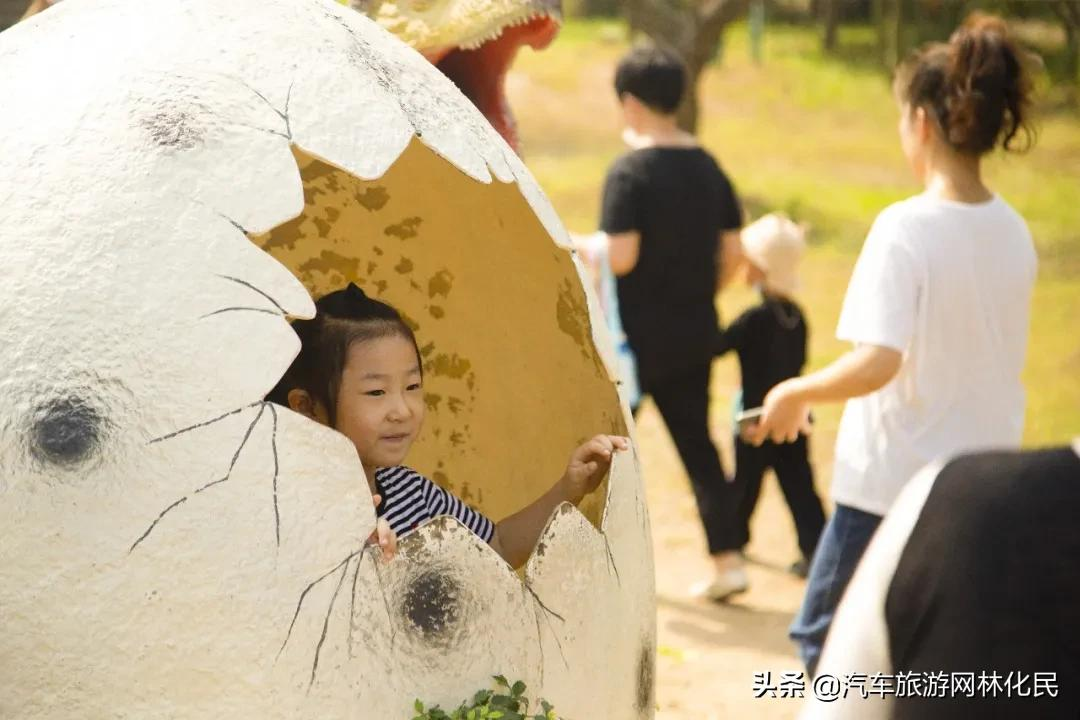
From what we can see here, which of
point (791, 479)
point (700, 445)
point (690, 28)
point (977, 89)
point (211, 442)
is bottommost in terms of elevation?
point (791, 479)

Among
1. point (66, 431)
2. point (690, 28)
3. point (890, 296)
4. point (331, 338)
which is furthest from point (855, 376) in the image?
point (690, 28)

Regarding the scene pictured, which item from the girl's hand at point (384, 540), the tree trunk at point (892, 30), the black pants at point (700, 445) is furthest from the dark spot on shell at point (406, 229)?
the tree trunk at point (892, 30)

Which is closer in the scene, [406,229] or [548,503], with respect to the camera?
[548,503]

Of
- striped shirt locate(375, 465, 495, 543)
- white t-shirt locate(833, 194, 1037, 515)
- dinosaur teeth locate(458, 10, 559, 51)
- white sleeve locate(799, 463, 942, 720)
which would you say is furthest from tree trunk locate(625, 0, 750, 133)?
white sleeve locate(799, 463, 942, 720)

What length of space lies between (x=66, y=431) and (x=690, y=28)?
12.2 m

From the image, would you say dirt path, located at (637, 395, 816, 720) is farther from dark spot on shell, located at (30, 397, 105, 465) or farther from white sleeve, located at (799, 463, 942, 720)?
white sleeve, located at (799, 463, 942, 720)

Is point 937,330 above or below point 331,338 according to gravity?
below

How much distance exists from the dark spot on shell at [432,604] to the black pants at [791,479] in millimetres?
3814

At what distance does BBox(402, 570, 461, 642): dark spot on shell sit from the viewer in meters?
2.67

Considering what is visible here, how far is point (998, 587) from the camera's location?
5.47 ft

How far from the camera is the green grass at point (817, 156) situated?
1189cm

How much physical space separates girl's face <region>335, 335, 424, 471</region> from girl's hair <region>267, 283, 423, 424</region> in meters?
0.02

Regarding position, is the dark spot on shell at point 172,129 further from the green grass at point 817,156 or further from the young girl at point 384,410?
the green grass at point 817,156

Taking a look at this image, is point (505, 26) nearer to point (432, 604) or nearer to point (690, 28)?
point (432, 604)
